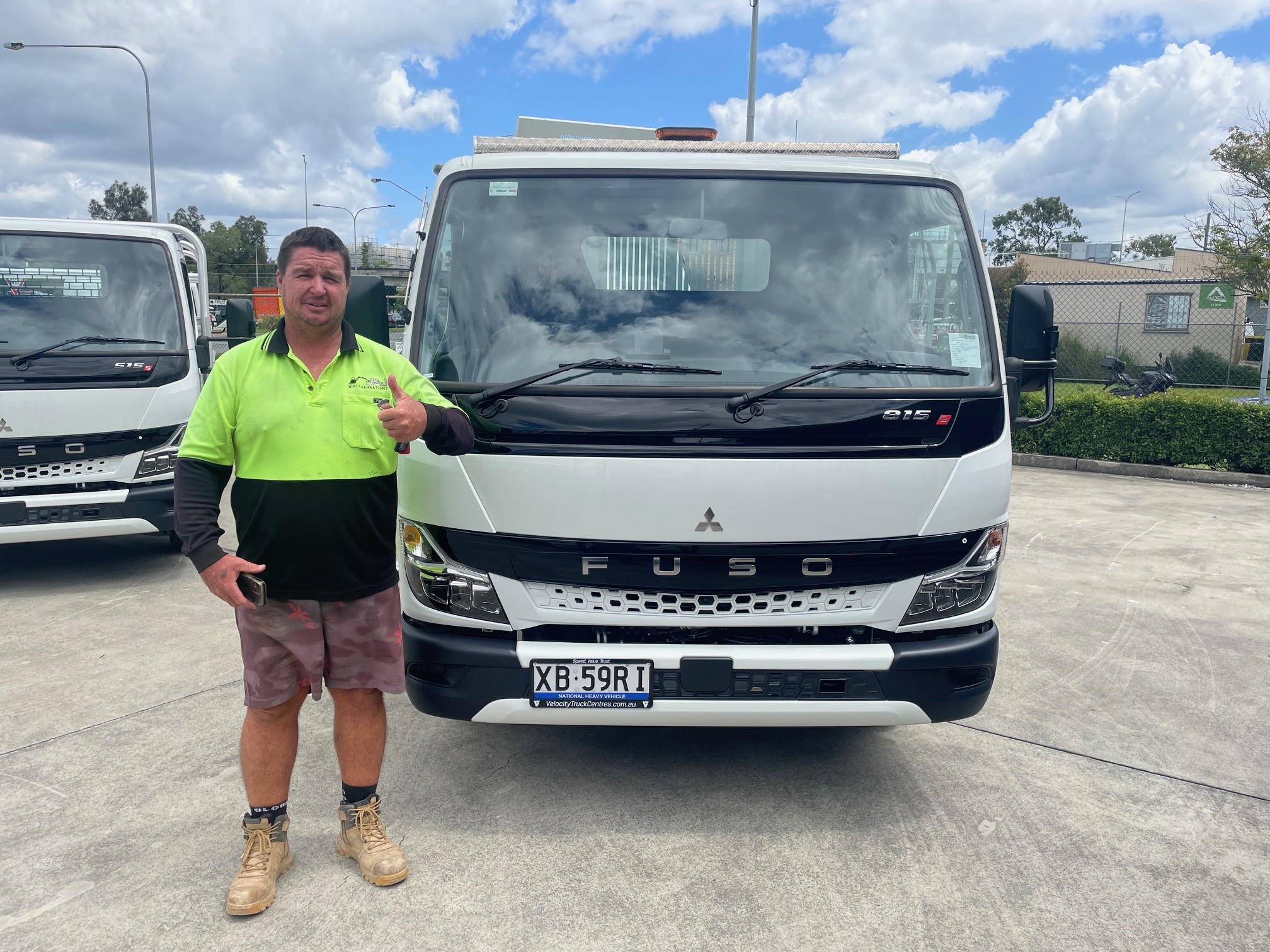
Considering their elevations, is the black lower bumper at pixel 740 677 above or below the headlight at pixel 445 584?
below

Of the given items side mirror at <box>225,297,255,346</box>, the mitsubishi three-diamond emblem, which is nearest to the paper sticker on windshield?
the mitsubishi three-diamond emblem

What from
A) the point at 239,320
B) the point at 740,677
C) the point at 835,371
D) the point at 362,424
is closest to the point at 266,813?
the point at 362,424

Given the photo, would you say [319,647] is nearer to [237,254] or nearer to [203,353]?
[203,353]

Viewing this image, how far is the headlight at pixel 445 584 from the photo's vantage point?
319 centimetres

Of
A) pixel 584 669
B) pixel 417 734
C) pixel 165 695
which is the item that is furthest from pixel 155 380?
pixel 584 669

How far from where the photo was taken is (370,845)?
3.05m

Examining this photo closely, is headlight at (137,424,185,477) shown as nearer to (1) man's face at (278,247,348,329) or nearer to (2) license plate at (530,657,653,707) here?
(1) man's face at (278,247,348,329)

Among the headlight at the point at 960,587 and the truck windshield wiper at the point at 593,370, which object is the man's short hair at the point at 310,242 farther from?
the headlight at the point at 960,587

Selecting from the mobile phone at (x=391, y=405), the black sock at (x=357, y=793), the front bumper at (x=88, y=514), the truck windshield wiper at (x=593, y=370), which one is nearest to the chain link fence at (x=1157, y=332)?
the front bumper at (x=88, y=514)

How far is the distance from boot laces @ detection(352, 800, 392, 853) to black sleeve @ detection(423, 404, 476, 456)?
1141 mm

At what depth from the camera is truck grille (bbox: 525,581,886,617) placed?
3.18 metres

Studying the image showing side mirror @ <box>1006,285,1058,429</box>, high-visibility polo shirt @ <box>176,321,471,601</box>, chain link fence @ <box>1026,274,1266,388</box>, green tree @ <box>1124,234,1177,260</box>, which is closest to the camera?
high-visibility polo shirt @ <box>176,321,471,601</box>

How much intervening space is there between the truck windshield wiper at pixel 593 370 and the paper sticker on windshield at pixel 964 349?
2.77ft

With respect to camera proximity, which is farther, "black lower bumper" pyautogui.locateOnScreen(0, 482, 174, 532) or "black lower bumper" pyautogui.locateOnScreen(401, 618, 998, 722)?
"black lower bumper" pyautogui.locateOnScreen(0, 482, 174, 532)
